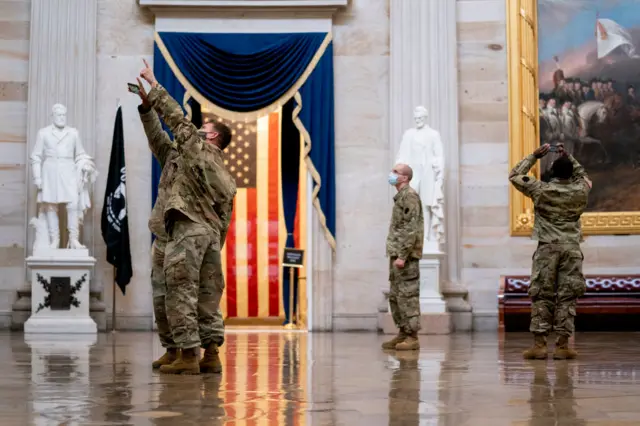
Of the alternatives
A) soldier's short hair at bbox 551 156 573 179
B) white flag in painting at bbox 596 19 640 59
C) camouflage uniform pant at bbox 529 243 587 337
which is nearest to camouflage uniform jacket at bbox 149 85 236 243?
camouflage uniform pant at bbox 529 243 587 337

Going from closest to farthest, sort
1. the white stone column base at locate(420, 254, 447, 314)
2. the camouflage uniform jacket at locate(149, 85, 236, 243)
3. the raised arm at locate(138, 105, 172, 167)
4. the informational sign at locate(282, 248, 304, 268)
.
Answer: the camouflage uniform jacket at locate(149, 85, 236, 243) → the raised arm at locate(138, 105, 172, 167) → the white stone column base at locate(420, 254, 447, 314) → the informational sign at locate(282, 248, 304, 268)

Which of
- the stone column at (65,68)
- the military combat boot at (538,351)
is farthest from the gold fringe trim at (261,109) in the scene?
the military combat boot at (538,351)

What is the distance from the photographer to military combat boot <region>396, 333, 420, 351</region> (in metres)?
10.0

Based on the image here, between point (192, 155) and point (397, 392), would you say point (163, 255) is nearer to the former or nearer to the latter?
point (192, 155)

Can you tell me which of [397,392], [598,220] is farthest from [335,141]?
[397,392]

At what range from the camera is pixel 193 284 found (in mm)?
6648

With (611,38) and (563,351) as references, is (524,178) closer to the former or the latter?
(563,351)

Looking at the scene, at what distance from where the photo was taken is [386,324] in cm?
1399

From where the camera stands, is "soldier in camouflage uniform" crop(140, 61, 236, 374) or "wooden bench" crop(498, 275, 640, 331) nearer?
"soldier in camouflage uniform" crop(140, 61, 236, 374)

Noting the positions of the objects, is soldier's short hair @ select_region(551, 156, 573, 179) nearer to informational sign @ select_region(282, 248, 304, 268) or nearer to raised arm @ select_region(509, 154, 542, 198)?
raised arm @ select_region(509, 154, 542, 198)

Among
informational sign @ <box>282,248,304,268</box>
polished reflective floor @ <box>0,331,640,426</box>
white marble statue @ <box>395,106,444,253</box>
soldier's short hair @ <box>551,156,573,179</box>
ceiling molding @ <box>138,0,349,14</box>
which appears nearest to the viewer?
polished reflective floor @ <box>0,331,640,426</box>

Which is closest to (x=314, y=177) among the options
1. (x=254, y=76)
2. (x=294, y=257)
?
(x=294, y=257)

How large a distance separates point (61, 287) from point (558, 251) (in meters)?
7.27

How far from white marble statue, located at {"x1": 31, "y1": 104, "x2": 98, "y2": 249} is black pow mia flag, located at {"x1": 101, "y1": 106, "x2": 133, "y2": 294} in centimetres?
35
